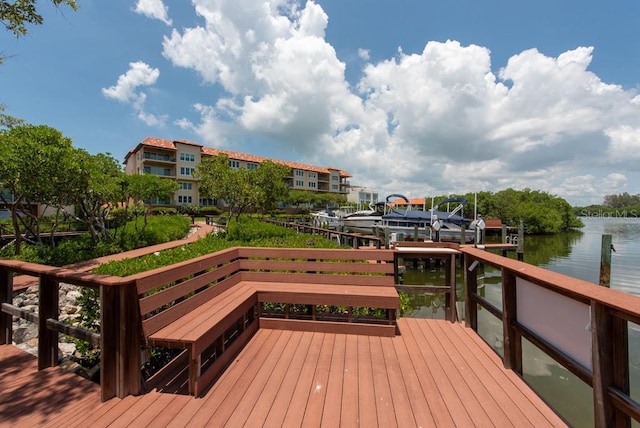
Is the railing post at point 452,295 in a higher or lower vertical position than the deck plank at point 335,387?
higher

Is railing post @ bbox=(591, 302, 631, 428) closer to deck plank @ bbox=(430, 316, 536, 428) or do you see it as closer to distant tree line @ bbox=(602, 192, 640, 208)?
deck plank @ bbox=(430, 316, 536, 428)

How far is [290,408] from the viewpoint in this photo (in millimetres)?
2211

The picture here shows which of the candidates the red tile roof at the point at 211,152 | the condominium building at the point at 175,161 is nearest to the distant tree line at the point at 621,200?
the red tile roof at the point at 211,152

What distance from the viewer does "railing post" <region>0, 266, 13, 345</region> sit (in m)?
3.38

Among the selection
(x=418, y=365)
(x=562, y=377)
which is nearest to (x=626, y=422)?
(x=418, y=365)

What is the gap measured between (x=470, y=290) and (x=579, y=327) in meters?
1.80

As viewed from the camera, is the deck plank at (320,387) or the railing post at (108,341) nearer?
the deck plank at (320,387)

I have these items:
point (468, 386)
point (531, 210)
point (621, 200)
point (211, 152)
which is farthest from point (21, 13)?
point (621, 200)

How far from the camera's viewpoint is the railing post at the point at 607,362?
62.1 inches

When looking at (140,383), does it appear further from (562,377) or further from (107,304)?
(562,377)

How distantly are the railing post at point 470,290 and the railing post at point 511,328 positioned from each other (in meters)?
0.80

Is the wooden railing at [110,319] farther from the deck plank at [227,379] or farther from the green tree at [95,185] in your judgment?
the green tree at [95,185]

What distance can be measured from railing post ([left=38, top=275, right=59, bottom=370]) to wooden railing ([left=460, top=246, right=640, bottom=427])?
4.26m

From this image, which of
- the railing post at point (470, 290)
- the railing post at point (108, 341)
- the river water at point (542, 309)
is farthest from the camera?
the river water at point (542, 309)
